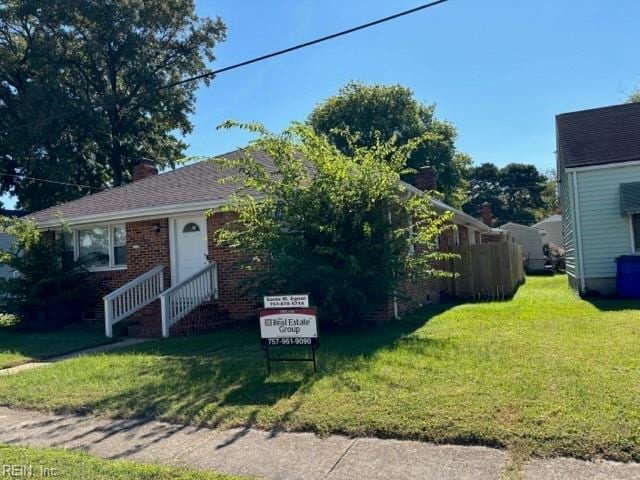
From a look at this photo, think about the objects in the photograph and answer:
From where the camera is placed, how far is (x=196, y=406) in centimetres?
544

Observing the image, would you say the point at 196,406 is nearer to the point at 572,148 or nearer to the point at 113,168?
the point at 572,148

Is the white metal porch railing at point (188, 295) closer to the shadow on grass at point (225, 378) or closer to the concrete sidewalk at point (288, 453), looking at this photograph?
the shadow on grass at point (225, 378)

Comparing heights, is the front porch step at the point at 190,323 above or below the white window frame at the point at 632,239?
below

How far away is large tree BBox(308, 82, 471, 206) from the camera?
32906mm

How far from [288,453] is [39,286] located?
10.7m

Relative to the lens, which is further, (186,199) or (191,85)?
(191,85)

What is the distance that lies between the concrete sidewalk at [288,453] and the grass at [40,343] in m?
4.35

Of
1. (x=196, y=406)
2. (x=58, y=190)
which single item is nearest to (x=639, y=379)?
(x=196, y=406)

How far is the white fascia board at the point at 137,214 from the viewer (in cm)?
1180

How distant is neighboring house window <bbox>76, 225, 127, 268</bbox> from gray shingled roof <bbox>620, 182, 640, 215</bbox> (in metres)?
12.8

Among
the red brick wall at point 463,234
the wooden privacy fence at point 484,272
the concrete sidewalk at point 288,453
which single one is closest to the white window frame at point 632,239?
the wooden privacy fence at point 484,272

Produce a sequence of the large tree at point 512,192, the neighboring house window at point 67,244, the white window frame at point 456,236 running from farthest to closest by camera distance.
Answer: the large tree at point 512,192
the white window frame at point 456,236
the neighboring house window at point 67,244

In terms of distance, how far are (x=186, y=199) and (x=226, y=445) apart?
8.69 metres

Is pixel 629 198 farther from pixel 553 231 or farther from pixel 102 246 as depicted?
pixel 553 231
